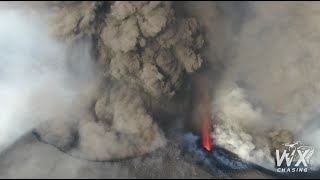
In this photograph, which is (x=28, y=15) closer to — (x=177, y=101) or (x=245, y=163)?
(x=177, y=101)

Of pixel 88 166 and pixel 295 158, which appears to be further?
pixel 295 158

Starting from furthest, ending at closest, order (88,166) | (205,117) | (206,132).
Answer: (205,117)
(206,132)
(88,166)

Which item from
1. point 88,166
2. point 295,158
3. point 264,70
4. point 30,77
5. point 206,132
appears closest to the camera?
point 88,166

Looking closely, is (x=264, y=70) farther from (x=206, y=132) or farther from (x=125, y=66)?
(x=125, y=66)

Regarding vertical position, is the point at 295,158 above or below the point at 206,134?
below

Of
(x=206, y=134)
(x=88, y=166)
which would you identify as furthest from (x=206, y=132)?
(x=88, y=166)

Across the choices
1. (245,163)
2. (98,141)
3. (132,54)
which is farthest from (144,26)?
(245,163)

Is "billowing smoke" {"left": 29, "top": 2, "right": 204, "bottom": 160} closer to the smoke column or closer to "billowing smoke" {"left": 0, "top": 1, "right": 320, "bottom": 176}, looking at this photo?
"billowing smoke" {"left": 0, "top": 1, "right": 320, "bottom": 176}
